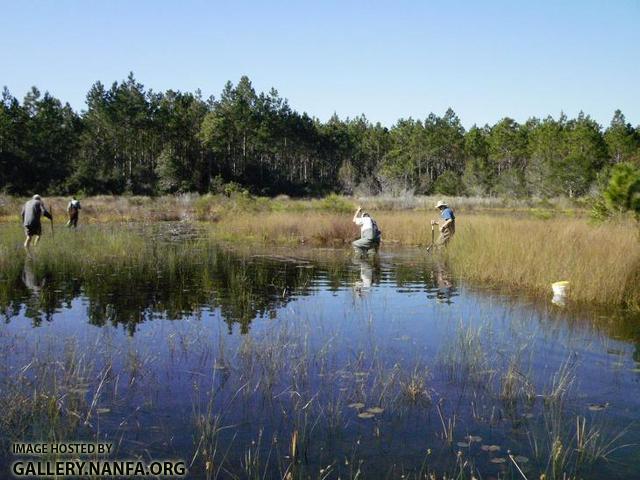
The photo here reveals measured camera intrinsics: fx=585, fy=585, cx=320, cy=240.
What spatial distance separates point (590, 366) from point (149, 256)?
42.9 ft

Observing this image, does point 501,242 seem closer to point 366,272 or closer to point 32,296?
point 366,272

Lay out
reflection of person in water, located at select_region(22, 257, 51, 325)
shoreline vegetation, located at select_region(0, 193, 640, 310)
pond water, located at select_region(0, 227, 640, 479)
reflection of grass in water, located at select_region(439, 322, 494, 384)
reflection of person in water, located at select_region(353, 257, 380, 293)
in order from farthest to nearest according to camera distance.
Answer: reflection of person in water, located at select_region(353, 257, 380, 293) < shoreline vegetation, located at select_region(0, 193, 640, 310) < reflection of person in water, located at select_region(22, 257, 51, 325) < reflection of grass in water, located at select_region(439, 322, 494, 384) < pond water, located at select_region(0, 227, 640, 479)

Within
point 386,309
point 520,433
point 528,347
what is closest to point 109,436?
point 520,433

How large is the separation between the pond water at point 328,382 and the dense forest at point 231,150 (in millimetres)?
41857

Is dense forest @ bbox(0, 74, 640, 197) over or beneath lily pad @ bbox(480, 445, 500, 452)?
A: over

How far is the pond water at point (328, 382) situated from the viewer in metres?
4.59

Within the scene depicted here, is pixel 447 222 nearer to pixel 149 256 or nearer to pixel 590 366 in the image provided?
pixel 149 256

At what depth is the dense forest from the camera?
55.0 meters

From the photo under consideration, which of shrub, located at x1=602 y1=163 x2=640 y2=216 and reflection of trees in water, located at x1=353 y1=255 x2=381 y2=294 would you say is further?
shrub, located at x1=602 y1=163 x2=640 y2=216

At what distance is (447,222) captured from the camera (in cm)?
1830

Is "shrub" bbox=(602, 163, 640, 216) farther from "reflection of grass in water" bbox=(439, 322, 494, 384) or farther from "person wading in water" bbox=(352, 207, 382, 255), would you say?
"reflection of grass in water" bbox=(439, 322, 494, 384)

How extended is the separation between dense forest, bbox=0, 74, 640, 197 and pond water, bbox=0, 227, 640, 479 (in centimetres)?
4186

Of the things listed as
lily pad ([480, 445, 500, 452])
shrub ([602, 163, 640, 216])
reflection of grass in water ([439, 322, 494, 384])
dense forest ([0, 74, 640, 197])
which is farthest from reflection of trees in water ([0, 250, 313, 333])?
dense forest ([0, 74, 640, 197])

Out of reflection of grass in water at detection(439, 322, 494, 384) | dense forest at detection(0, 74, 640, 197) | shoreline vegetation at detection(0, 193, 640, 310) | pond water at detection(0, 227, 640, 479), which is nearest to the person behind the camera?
pond water at detection(0, 227, 640, 479)
